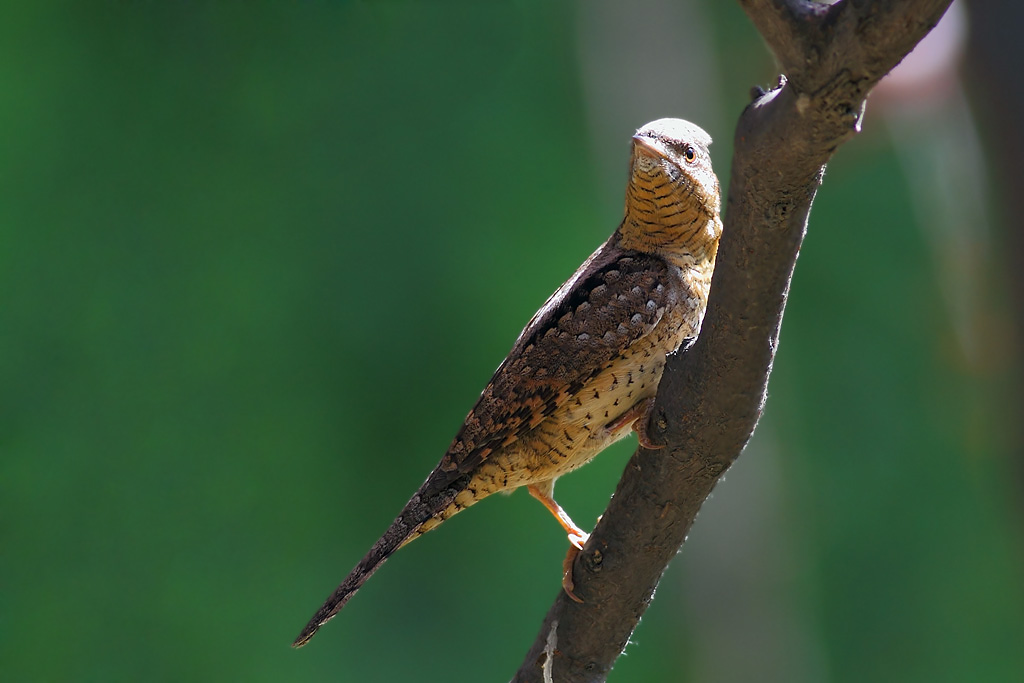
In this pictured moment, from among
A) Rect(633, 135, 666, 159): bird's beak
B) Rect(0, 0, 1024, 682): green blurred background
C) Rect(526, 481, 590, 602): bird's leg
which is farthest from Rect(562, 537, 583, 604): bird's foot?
Rect(0, 0, 1024, 682): green blurred background

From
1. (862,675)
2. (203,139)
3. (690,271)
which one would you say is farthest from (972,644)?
(203,139)

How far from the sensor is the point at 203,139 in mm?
7363

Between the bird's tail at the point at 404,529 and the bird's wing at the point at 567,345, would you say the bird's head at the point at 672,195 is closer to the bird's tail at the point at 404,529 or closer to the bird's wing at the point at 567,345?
the bird's wing at the point at 567,345

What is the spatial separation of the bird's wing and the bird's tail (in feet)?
0.17

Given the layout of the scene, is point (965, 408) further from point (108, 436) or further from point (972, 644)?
point (108, 436)

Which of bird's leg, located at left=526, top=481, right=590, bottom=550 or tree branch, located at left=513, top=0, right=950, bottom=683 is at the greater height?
tree branch, located at left=513, top=0, right=950, bottom=683

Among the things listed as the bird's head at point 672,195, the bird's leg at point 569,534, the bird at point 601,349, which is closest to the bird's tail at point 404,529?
the bird at point 601,349

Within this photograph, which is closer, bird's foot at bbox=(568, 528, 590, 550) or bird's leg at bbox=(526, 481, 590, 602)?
bird's leg at bbox=(526, 481, 590, 602)

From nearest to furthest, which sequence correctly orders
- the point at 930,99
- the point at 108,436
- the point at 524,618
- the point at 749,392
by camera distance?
the point at 749,392 < the point at 930,99 < the point at 108,436 < the point at 524,618

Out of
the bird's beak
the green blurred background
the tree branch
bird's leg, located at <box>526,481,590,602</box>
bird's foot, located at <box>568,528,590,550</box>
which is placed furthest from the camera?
the green blurred background

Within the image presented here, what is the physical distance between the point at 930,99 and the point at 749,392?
3.10 metres

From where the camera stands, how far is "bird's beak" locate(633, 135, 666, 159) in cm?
201

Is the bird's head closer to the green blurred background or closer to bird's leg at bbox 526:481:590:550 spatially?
bird's leg at bbox 526:481:590:550

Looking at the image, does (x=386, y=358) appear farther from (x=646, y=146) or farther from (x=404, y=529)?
(x=646, y=146)
